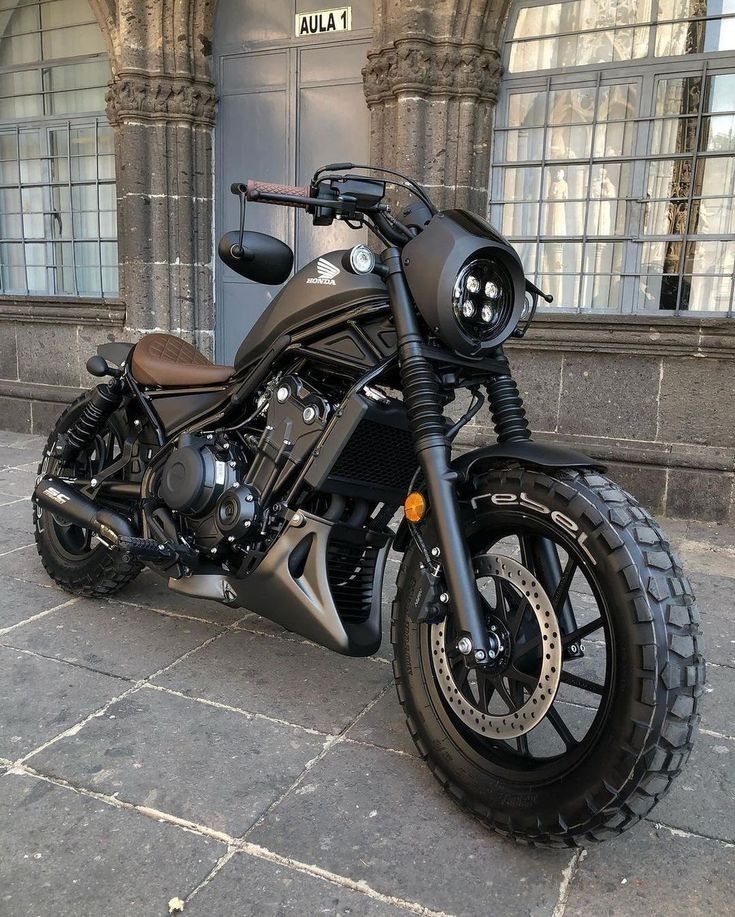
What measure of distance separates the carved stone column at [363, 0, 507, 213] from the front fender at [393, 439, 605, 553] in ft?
12.8

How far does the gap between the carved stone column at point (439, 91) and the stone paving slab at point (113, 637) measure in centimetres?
360

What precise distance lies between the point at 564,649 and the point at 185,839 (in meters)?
1.06

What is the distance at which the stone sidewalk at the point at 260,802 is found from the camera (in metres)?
1.89

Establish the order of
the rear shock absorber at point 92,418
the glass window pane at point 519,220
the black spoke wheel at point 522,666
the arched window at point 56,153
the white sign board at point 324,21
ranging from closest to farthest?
the black spoke wheel at point 522,666, the rear shock absorber at point 92,418, the glass window pane at point 519,220, the white sign board at point 324,21, the arched window at point 56,153

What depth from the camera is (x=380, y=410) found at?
96.1 inches

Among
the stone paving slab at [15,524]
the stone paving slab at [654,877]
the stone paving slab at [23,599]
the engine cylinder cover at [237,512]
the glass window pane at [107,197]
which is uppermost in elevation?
the glass window pane at [107,197]

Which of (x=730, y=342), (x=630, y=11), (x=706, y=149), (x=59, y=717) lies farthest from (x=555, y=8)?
(x=59, y=717)

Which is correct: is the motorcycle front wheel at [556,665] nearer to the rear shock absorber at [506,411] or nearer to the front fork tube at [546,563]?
the front fork tube at [546,563]

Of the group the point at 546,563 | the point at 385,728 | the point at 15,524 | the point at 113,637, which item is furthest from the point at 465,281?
the point at 15,524

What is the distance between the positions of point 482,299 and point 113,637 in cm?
203

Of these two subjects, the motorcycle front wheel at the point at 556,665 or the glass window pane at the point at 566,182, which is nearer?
the motorcycle front wheel at the point at 556,665

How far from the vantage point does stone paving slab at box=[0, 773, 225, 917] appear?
1851mm

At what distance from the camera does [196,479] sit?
277cm

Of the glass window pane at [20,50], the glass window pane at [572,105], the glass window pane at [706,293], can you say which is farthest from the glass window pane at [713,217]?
the glass window pane at [20,50]
